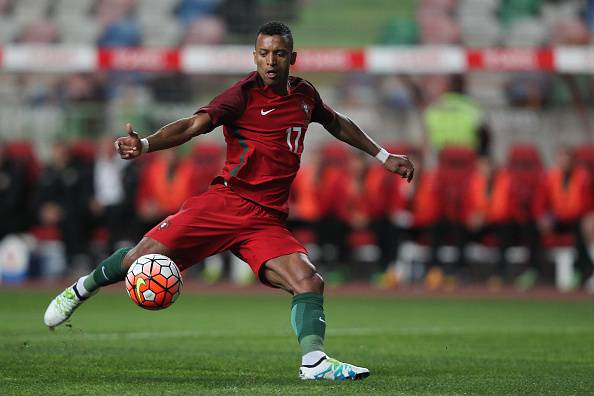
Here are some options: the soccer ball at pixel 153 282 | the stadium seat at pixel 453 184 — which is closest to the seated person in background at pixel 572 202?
the stadium seat at pixel 453 184

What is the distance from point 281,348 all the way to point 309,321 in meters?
2.39

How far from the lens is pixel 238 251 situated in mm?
7746

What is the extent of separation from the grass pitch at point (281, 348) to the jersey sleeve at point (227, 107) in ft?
5.28

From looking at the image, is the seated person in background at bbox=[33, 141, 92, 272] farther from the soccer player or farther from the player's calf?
the soccer player

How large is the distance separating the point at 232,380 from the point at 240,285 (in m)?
11.6

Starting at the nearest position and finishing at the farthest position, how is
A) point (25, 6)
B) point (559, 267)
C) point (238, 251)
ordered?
1. point (238, 251)
2. point (559, 267)
3. point (25, 6)

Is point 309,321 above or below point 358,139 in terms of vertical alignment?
below

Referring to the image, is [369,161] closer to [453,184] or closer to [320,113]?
[453,184]

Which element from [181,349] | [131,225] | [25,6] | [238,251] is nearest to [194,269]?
[131,225]

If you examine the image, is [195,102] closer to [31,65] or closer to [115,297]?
[31,65]

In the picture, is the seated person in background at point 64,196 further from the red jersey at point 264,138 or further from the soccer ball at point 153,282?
the soccer ball at point 153,282

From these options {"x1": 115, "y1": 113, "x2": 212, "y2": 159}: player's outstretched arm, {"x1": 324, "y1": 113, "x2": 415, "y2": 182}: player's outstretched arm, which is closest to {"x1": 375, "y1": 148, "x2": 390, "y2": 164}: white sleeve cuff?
{"x1": 324, "y1": 113, "x2": 415, "y2": 182}: player's outstretched arm

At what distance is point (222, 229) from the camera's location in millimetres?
7637

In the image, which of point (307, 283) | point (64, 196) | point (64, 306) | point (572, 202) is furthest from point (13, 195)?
point (307, 283)
